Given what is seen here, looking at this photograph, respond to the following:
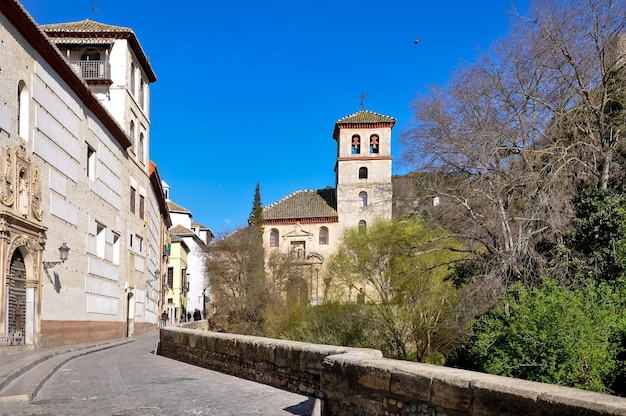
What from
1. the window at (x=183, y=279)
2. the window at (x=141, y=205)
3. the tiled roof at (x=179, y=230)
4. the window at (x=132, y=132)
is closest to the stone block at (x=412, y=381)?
the window at (x=132, y=132)

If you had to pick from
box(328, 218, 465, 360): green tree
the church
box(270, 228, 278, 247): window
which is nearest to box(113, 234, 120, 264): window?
box(328, 218, 465, 360): green tree

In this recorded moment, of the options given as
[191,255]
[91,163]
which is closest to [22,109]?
[91,163]

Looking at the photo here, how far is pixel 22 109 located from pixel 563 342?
15.6m

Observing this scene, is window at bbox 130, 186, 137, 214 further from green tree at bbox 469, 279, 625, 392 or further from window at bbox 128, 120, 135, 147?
green tree at bbox 469, 279, 625, 392

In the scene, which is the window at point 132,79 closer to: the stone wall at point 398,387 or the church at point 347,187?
the church at point 347,187

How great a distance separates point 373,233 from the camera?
95.9 feet

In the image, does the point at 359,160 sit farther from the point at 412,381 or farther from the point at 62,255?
the point at 412,381

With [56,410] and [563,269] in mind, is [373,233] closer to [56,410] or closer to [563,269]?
[563,269]

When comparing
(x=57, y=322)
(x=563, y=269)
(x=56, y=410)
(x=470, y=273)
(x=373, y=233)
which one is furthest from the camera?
(x=373, y=233)

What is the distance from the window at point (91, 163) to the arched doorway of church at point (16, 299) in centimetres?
727

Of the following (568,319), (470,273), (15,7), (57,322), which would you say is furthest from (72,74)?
(568,319)

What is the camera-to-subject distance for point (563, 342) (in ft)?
31.3

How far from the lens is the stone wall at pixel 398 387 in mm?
4137

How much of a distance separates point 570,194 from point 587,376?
5.78 metres
